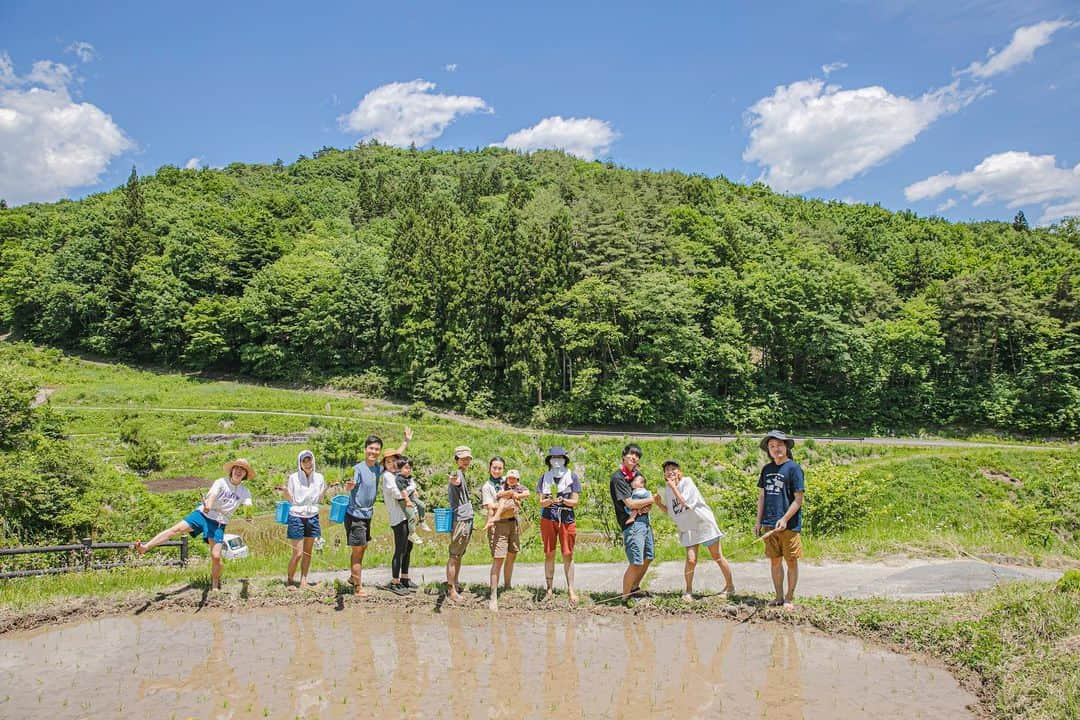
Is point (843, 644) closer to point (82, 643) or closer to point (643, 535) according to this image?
point (643, 535)

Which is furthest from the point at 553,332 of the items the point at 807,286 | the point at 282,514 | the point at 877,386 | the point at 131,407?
the point at 282,514

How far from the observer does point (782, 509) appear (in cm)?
829

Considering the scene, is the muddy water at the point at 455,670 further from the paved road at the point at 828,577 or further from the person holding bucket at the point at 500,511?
the paved road at the point at 828,577

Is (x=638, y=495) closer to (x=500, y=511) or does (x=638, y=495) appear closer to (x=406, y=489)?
(x=500, y=511)

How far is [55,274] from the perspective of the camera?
6247 centimetres

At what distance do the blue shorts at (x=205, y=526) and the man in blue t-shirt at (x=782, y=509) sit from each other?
25.8 feet

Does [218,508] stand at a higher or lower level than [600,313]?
lower

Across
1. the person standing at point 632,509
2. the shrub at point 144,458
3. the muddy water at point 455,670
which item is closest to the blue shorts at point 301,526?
the muddy water at point 455,670

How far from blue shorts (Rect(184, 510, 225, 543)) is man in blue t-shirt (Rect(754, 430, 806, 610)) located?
787 cm

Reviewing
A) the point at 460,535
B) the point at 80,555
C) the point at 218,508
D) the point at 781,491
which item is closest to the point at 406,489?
the point at 460,535

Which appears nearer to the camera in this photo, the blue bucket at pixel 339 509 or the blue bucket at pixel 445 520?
the blue bucket at pixel 445 520

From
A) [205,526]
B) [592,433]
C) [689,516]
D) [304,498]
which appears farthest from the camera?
[592,433]

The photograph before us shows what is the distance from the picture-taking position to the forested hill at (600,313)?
41500mm

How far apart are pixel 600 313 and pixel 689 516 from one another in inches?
1338
